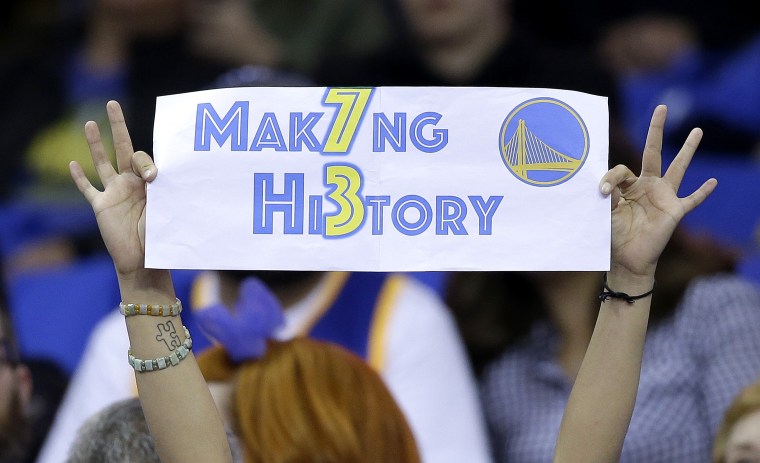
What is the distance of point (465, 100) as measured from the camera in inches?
70.4

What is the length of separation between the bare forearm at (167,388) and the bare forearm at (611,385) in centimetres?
52

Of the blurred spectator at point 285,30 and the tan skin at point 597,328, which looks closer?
the tan skin at point 597,328

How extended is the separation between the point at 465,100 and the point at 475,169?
4.1 inches

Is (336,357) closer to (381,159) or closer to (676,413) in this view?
(381,159)

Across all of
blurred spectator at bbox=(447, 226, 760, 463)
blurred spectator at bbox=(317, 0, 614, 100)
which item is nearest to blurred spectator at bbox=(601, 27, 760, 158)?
blurred spectator at bbox=(317, 0, 614, 100)

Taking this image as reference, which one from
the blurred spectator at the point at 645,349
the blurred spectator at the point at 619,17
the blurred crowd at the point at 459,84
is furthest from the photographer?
the blurred spectator at the point at 619,17

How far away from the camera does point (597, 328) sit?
5.81 ft

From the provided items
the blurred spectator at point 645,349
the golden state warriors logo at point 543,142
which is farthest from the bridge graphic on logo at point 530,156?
the blurred spectator at point 645,349

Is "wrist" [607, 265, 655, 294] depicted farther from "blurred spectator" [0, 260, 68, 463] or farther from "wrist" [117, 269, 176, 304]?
"blurred spectator" [0, 260, 68, 463]

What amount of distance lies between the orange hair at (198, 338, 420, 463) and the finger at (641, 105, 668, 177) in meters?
0.64

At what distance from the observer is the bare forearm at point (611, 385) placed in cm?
174

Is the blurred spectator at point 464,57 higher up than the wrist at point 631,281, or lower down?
higher up

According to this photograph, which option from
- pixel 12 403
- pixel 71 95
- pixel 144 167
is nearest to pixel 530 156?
pixel 144 167

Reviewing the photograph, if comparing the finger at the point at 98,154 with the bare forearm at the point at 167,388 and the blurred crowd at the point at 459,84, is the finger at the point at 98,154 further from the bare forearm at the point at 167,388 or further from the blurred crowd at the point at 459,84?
the blurred crowd at the point at 459,84
